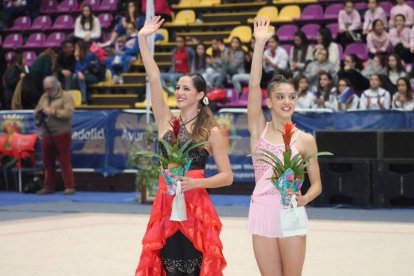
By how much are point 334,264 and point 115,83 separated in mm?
12747

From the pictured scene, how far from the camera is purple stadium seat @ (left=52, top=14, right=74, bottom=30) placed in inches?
870

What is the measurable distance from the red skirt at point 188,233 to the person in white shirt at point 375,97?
29.9 feet

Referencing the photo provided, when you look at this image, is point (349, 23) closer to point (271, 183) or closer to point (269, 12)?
point (269, 12)

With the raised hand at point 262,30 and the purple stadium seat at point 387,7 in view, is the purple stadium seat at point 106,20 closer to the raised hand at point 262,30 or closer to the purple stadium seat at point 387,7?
the purple stadium seat at point 387,7

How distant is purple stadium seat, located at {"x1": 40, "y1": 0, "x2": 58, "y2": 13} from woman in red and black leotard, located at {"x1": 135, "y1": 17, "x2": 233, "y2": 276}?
18.0 meters

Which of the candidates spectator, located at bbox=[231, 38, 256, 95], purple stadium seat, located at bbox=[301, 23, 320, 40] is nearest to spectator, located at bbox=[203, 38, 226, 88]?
spectator, located at bbox=[231, 38, 256, 95]

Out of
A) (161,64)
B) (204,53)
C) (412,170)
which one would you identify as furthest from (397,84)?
(161,64)

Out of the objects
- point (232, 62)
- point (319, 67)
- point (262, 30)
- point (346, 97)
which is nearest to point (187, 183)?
point (262, 30)

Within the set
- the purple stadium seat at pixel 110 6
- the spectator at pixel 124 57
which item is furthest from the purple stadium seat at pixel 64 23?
the spectator at pixel 124 57

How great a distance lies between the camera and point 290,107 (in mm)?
5266

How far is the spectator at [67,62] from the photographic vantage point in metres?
18.9

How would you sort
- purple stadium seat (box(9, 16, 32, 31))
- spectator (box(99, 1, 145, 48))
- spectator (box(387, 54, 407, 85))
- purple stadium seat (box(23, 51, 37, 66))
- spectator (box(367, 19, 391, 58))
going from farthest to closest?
purple stadium seat (box(9, 16, 32, 31)) < purple stadium seat (box(23, 51, 37, 66)) < spectator (box(99, 1, 145, 48)) < spectator (box(367, 19, 391, 58)) < spectator (box(387, 54, 407, 85))

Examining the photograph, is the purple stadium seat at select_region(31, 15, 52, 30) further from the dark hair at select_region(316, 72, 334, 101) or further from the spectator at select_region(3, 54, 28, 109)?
the dark hair at select_region(316, 72, 334, 101)

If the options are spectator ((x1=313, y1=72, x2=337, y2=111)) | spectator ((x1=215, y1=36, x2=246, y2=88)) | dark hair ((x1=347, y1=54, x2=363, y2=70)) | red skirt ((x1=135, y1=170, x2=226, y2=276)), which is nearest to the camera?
red skirt ((x1=135, y1=170, x2=226, y2=276))
